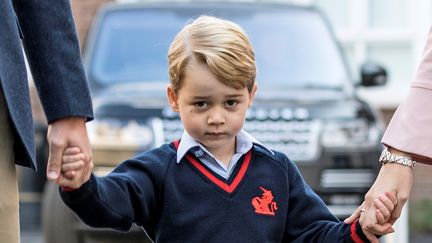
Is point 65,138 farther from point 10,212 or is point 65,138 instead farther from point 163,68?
point 163,68

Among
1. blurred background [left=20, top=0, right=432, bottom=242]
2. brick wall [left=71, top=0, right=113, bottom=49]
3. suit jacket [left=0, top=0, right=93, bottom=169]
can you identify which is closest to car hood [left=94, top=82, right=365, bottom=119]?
suit jacket [left=0, top=0, right=93, bottom=169]

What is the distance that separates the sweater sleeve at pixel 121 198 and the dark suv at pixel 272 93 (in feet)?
12.2

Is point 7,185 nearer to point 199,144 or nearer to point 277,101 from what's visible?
point 199,144

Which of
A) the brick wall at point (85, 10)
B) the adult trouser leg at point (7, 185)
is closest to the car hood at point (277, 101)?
the adult trouser leg at point (7, 185)

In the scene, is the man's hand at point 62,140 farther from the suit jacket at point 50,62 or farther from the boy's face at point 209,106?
the boy's face at point 209,106

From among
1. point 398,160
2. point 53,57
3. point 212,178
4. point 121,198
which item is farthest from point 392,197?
point 53,57

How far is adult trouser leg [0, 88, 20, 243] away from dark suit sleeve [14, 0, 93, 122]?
18cm

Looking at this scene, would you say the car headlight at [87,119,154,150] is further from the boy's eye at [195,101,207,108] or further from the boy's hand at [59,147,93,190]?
the boy's hand at [59,147,93,190]

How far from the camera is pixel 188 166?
348cm

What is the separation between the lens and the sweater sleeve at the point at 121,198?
326 cm

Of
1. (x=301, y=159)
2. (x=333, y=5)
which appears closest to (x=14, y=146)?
(x=301, y=159)

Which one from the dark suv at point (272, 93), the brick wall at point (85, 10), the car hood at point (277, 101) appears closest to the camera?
the dark suv at point (272, 93)

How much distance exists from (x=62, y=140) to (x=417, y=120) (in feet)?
3.61

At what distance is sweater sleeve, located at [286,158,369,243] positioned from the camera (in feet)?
11.5
